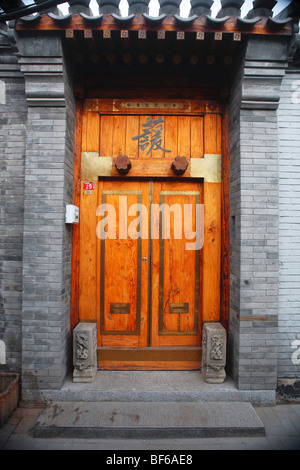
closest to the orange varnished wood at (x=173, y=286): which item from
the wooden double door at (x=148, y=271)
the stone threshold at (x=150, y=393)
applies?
the wooden double door at (x=148, y=271)

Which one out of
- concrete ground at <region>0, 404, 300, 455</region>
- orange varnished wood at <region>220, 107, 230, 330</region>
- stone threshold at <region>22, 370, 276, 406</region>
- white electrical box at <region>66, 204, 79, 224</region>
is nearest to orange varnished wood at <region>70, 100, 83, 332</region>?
white electrical box at <region>66, 204, 79, 224</region>

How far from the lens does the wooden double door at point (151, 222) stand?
12.3ft

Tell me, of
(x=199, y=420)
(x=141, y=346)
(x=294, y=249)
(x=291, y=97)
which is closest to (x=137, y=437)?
(x=199, y=420)

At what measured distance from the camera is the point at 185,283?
3797 mm

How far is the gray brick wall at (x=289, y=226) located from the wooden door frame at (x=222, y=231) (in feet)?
2.26

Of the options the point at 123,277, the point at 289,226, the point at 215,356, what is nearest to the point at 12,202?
the point at 123,277

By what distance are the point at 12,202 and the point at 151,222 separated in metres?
1.88

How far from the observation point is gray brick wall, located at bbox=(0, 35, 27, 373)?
138 inches

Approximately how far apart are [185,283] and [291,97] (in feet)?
9.54

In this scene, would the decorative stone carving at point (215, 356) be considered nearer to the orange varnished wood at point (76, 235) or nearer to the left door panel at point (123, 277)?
the left door panel at point (123, 277)

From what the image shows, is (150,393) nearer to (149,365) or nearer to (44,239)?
(149,365)

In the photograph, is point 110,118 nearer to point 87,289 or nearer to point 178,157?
point 178,157

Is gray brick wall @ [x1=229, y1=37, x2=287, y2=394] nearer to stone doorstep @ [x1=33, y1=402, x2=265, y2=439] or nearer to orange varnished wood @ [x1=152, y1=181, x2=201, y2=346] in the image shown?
stone doorstep @ [x1=33, y1=402, x2=265, y2=439]

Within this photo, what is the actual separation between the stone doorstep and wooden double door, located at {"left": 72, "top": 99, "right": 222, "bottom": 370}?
706 mm
